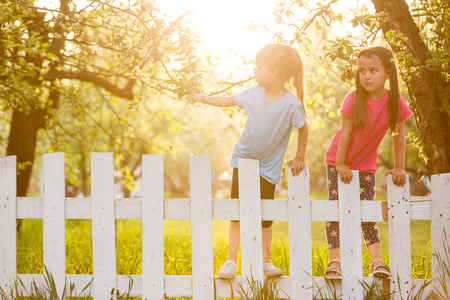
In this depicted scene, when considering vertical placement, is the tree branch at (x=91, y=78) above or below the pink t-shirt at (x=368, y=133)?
above

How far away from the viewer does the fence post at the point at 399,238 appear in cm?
328

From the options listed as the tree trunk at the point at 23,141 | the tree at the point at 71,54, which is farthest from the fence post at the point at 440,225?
the tree trunk at the point at 23,141

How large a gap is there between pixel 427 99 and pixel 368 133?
2.42 ft

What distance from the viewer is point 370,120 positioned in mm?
3551

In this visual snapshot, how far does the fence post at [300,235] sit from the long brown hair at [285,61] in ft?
2.06

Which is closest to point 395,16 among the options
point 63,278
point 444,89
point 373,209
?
point 444,89

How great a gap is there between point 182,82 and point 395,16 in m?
1.86

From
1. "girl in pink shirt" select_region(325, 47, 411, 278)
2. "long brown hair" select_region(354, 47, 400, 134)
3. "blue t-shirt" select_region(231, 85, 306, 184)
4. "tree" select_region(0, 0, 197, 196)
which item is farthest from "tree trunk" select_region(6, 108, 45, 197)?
"long brown hair" select_region(354, 47, 400, 134)

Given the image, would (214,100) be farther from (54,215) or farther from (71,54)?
(71,54)

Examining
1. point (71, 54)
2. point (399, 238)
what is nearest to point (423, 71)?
point (399, 238)

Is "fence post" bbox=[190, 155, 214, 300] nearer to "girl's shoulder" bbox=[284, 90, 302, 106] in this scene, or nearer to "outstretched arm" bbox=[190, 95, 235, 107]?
"outstretched arm" bbox=[190, 95, 235, 107]

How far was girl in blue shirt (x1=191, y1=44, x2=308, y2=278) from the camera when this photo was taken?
356cm

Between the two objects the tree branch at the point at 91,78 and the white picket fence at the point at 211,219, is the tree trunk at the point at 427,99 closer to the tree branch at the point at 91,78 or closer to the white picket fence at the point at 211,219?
the white picket fence at the point at 211,219

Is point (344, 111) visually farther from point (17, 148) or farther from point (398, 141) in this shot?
point (17, 148)
